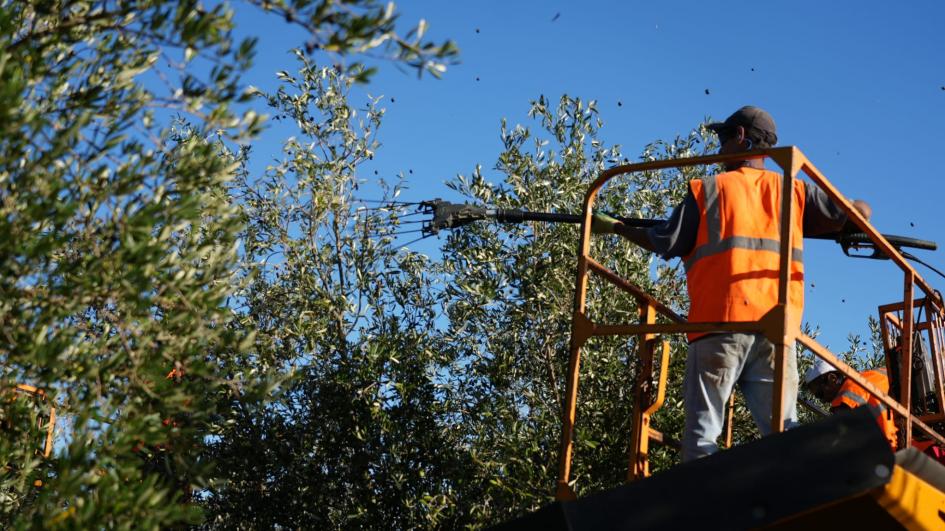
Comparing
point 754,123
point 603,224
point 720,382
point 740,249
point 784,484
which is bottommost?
point 784,484

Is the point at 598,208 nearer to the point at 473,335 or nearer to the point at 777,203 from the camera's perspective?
the point at 473,335

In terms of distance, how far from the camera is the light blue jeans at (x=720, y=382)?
5383mm

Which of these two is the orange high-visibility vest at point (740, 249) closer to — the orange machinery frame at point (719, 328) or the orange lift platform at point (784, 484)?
the orange machinery frame at point (719, 328)

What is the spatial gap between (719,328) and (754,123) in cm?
144

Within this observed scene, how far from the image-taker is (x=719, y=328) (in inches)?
194

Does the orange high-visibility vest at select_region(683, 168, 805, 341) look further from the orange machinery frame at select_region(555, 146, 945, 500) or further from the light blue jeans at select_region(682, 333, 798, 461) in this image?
the orange machinery frame at select_region(555, 146, 945, 500)

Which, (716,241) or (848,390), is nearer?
(716,241)

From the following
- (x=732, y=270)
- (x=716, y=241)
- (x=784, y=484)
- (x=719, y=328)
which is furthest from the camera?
(x=716, y=241)

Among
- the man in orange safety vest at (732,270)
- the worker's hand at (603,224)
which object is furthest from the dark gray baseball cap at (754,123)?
the worker's hand at (603,224)

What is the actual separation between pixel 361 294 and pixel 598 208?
101 inches

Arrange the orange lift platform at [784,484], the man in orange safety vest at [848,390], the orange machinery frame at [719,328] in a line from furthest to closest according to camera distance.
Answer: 1. the man in orange safety vest at [848,390]
2. the orange machinery frame at [719,328]
3. the orange lift platform at [784,484]

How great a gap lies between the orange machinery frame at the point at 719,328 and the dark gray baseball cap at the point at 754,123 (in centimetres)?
65

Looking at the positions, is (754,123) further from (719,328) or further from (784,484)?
(784,484)

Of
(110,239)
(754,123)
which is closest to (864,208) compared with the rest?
(754,123)
